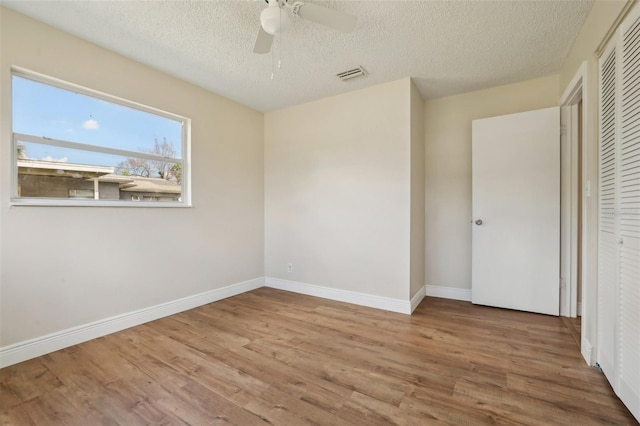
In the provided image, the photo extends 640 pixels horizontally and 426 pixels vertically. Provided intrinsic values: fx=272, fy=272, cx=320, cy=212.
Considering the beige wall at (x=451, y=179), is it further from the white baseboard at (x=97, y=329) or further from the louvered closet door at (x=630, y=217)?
the white baseboard at (x=97, y=329)

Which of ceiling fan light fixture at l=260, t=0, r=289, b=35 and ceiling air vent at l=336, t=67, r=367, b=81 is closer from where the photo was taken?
ceiling fan light fixture at l=260, t=0, r=289, b=35

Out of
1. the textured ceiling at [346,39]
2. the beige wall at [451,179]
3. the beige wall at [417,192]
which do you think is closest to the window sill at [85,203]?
the textured ceiling at [346,39]

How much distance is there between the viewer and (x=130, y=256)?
8.75 ft

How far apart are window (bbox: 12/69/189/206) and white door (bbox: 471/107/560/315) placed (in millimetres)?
3499

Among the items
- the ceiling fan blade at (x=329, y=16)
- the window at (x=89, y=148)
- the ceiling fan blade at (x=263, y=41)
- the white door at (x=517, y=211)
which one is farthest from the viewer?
the white door at (x=517, y=211)

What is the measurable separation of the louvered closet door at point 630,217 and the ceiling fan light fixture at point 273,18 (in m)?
1.87

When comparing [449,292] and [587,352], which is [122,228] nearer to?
[449,292]

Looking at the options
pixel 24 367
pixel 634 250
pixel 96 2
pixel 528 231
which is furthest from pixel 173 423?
pixel 528 231

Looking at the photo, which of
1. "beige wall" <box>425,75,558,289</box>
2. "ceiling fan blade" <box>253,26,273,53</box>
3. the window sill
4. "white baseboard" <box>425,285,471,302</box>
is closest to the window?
the window sill

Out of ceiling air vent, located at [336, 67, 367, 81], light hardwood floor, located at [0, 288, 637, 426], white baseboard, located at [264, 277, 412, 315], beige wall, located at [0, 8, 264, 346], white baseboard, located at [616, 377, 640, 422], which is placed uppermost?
ceiling air vent, located at [336, 67, 367, 81]

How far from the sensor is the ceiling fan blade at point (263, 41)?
184cm

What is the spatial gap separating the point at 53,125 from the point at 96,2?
104cm

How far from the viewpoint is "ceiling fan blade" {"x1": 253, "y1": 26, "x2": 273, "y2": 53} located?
1844 millimetres

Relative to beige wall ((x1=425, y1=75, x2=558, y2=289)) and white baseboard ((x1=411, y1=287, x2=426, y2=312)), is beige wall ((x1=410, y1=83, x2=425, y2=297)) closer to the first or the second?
white baseboard ((x1=411, y1=287, x2=426, y2=312))
